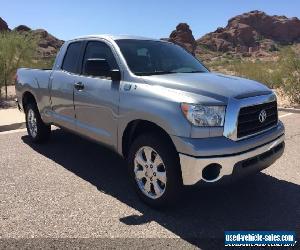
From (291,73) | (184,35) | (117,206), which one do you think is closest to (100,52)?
(117,206)

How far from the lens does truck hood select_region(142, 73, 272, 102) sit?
4.41 metres

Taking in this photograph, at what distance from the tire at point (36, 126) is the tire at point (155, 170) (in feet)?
10.6

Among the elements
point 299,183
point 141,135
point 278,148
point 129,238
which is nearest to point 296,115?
point 299,183

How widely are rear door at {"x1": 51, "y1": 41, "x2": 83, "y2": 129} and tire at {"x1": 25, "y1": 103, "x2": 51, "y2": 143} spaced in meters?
0.94

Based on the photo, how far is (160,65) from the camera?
556 centimetres

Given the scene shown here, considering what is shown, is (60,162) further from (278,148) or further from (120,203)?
(278,148)

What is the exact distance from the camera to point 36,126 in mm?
7691

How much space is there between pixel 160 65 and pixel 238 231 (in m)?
2.41

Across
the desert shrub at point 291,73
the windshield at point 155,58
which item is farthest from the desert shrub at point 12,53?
the windshield at point 155,58

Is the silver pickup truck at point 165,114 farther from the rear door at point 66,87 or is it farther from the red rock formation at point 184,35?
the red rock formation at point 184,35

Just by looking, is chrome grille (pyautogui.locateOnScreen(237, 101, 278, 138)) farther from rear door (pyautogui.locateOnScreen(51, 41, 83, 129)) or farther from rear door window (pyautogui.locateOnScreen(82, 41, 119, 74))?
rear door (pyautogui.locateOnScreen(51, 41, 83, 129))

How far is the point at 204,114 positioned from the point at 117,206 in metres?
1.53

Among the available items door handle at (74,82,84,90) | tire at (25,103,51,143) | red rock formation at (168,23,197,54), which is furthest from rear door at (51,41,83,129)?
red rock formation at (168,23,197,54)

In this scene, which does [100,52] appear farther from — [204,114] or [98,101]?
[204,114]
